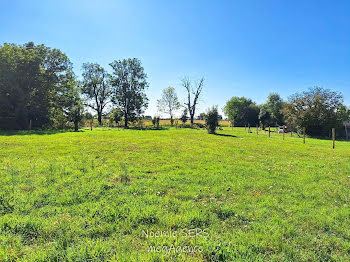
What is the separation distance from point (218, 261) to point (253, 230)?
95 cm

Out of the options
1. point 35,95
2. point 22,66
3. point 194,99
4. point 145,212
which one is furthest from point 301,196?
point 194,99

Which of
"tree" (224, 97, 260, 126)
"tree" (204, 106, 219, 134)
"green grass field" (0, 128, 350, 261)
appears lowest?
A: "green grass field" (0, 128, 350, 261)

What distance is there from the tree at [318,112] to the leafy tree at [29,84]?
4178 centimetres

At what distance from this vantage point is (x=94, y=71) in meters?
54.0

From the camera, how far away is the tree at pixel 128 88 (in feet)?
152

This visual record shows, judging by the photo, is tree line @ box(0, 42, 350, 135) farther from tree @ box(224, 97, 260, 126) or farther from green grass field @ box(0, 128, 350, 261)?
tree @ box(224, 97, 260, 126)

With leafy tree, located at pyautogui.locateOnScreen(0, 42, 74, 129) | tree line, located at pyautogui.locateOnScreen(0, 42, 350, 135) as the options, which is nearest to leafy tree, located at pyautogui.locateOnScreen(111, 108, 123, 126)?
tree line, located at pyautogui.locateOnScreen(0, 42, 350, 135)

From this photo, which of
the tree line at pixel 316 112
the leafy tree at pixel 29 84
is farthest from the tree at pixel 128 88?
the tree line at pixel 316 112

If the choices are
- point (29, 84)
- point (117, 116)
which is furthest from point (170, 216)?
point (117, 116)

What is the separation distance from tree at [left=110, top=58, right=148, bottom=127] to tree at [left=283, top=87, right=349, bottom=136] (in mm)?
34717

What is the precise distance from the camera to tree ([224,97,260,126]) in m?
66.6

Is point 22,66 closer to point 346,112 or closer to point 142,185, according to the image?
point 142,185

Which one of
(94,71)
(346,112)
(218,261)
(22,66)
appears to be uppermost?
(94,71)

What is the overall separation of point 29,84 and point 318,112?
1779 inches
